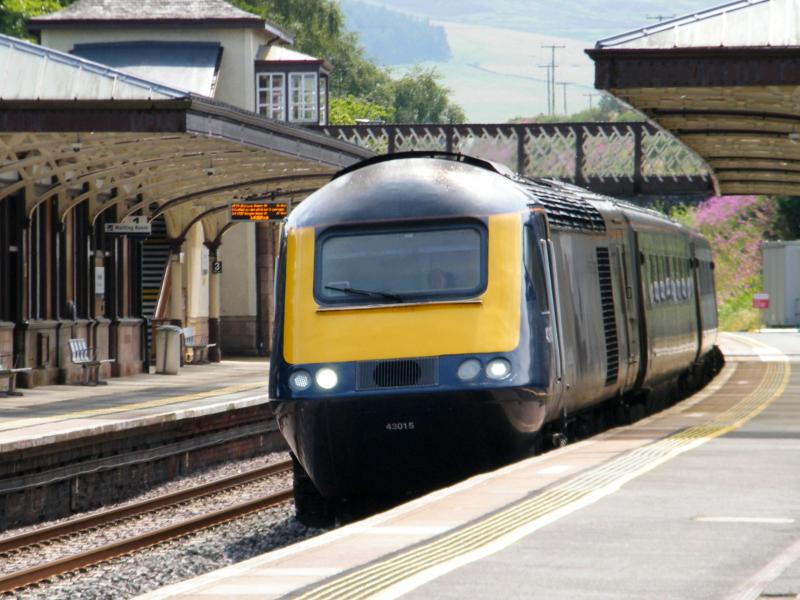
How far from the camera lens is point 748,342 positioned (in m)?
43.6

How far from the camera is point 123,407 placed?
72.7ft

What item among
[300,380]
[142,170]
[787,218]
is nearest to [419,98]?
[787,218]

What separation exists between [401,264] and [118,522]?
5.01 meters

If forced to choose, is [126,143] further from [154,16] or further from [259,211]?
[154,16]

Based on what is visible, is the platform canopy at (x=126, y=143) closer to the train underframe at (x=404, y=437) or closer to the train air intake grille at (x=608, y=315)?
the train air intake grille at (x=608, y=315)

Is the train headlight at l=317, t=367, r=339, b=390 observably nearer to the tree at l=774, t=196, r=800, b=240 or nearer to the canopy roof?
the canopy roof

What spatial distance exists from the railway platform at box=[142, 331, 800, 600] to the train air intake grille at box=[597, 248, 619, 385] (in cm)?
291

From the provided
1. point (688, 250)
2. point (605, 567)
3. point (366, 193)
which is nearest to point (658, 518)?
point (605, 567)

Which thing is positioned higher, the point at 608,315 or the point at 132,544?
the point at 608,315

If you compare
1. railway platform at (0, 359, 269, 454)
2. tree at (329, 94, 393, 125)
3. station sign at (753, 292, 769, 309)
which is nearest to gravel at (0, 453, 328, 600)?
railway platform at (0, 359, 269, 454)

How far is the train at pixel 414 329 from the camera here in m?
12.9

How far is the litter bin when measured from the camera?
3141cm

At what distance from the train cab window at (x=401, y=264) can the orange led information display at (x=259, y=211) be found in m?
17.4

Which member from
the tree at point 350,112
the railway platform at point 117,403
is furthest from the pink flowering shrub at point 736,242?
the railway platform at point 117,403
